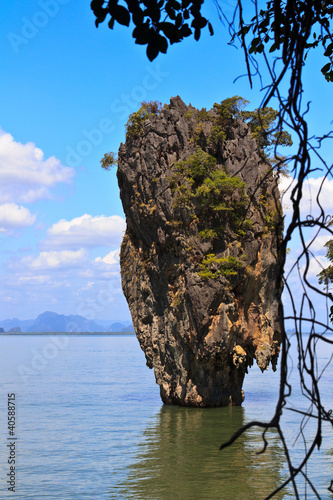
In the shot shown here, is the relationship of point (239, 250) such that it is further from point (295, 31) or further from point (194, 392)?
point (295, 31)

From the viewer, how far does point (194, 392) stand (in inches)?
792

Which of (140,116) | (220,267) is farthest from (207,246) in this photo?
(140,116)

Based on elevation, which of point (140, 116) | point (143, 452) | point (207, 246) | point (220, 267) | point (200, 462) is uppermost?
point (140, 116)

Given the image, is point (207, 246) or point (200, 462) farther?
point (207, 246)

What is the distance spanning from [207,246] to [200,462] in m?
7.66

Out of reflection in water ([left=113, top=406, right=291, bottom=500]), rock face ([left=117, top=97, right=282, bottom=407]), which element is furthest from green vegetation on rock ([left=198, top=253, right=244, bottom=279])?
reflection in water ([left=113, top=406, right=291, bottom=500])

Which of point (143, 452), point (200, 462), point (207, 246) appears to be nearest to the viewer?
point (200, 462)

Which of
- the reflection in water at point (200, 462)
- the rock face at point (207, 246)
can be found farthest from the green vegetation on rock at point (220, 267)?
the reflection in water at point (200, 462)

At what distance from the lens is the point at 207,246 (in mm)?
19375

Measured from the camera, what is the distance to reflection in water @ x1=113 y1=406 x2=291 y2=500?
11.8m

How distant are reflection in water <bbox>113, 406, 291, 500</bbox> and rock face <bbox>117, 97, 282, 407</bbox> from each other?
1.63 m

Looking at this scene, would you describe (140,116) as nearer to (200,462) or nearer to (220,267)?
(220,267)

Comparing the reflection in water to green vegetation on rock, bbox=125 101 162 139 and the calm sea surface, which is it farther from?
green vegetation on rock, bbox=125 101 162 139

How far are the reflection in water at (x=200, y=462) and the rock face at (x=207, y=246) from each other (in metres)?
1.63
